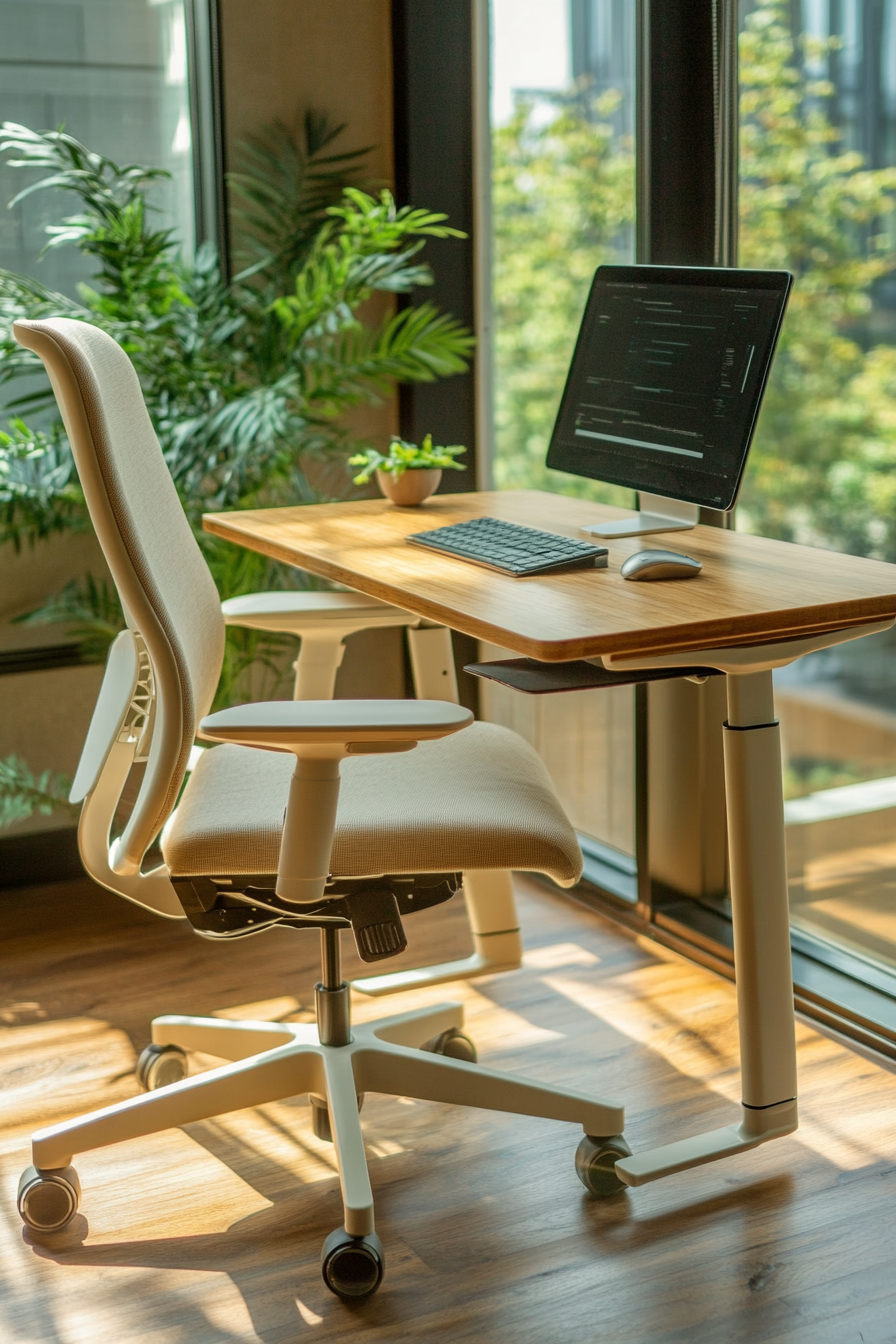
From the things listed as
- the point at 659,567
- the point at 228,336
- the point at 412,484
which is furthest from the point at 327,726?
the point at 228,336

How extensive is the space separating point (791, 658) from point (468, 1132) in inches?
35.3

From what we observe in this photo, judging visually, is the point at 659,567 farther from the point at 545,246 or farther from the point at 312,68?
the point at 312,68

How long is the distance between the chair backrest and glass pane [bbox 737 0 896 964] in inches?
44.5

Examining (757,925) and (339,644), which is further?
(339,644)

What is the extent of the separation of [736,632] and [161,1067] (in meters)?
1.18

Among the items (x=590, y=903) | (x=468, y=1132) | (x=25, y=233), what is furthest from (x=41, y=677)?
(x=468, y=1132)

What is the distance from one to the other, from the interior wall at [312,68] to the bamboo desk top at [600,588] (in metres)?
1.17

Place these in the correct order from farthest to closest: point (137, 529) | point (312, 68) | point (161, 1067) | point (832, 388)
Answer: point (312, 68), point (832, 388), point (161, 1067), point (137, 529)

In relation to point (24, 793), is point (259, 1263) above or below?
below

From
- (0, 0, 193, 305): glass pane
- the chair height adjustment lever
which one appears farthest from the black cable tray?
(0, 0, 193, 305): glass pane

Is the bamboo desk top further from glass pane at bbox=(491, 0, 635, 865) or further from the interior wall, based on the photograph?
the interior wall

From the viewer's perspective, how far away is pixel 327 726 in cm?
156

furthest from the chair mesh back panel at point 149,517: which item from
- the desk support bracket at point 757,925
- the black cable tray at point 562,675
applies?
the desk support bracket at point 757,925

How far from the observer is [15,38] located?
3084 mm
